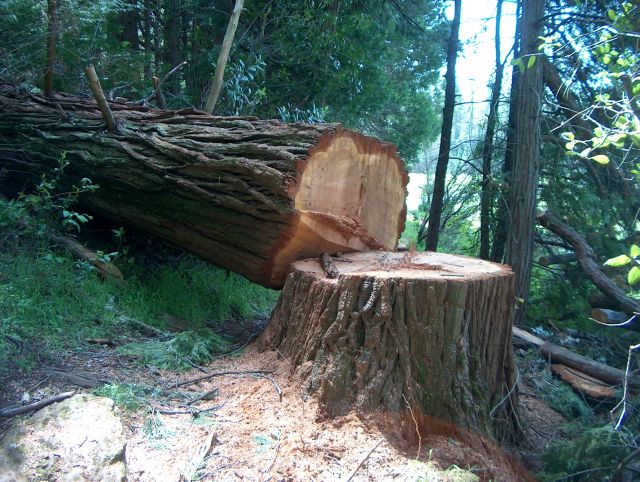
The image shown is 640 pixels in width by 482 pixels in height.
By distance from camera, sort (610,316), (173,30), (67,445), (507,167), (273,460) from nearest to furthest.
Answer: (67,445)
(273,460)
(610,316)
(507,167)
(173,30)

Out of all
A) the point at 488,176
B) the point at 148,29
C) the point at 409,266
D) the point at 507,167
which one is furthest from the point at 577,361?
the point at 148,29

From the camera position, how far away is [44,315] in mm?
3744

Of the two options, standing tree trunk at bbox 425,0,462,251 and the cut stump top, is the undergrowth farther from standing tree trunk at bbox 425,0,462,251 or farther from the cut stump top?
standing tree trunk at bbox 425,0,462,251

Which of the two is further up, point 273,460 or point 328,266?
point 328,266

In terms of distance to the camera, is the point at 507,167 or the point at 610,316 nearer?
the point at 610,316

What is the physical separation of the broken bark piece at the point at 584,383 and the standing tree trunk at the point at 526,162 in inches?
51.0

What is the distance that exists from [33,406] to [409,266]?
2181mm

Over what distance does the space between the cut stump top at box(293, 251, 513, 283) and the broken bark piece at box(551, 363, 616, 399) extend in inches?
59.7

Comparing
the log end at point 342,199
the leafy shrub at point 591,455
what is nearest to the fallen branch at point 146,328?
the log end at point 342,199

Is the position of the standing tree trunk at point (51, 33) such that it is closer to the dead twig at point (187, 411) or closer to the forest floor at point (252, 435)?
the forest floor at point (252, 435)

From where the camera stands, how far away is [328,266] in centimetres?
361

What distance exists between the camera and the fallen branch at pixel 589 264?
5109 mm

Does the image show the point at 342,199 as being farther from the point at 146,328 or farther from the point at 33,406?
the point at 33,406

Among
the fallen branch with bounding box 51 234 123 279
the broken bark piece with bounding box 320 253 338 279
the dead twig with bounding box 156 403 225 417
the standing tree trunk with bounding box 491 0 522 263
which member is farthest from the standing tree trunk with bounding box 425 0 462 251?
the dead twig with bounding box 156 403 225 417
